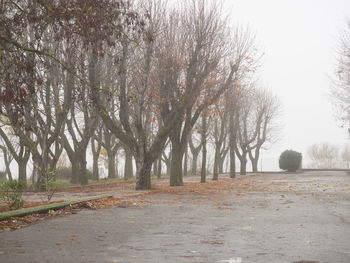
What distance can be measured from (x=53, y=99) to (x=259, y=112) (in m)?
31.7

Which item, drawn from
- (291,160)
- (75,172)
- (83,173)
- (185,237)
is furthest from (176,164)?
(291,160)

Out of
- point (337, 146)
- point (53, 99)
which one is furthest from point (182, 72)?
point (337, 146)

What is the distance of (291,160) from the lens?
46.0m

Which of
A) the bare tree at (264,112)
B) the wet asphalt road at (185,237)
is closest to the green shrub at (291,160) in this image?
the bare tree at (264,112)

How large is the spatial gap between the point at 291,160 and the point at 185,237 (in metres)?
41.7

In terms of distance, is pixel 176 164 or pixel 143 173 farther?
pixel 176 164

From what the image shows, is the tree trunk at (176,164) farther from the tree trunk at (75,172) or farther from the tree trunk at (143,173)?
the tree trunk at (75,172)

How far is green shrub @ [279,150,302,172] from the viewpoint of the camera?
150 ft

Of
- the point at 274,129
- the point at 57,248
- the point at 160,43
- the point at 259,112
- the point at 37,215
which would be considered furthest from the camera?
the point at 274,129

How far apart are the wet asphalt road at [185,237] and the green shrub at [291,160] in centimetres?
3682

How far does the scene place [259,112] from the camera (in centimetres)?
4831

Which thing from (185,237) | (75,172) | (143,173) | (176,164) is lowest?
(185,237)

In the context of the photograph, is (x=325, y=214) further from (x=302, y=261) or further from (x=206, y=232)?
(x=302, y=261)

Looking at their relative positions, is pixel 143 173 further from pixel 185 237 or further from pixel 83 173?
pixel 185 237
